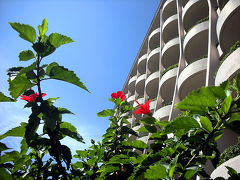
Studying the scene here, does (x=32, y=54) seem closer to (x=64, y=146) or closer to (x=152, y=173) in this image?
(x=64, y=146)

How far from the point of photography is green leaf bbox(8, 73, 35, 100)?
1521 millimetres

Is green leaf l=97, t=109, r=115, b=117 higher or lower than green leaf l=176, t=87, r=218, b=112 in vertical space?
higher

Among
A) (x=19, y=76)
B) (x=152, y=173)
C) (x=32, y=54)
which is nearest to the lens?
(x=152, y=173)

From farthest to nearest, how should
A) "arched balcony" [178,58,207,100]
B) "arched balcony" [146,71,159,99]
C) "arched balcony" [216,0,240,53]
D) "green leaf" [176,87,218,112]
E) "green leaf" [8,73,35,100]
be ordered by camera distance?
"arched balcony" [146,71,159,99] < "arched balcony" [178,58,207,100] < "arched balcony" [216,0,240,53] < "green leaf" [8,73,35,100] < "green leaf" [176,87,218,112]

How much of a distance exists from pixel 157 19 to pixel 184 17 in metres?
9.90

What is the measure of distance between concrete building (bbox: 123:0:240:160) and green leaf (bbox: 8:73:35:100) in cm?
747

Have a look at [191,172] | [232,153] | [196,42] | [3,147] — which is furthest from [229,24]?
[3,147]

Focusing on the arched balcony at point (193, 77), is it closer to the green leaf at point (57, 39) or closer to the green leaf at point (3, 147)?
the green leaf at point (57, 39)

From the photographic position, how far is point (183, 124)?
1097mm

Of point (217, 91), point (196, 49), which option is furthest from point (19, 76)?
point (196, 49)

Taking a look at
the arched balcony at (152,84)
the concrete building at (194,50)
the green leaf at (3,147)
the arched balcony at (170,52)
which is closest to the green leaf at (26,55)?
the green leaf at (3,147)

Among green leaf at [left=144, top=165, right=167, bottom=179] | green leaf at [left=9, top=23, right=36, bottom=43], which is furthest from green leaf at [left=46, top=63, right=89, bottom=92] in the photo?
green leaf at [left=144, top=165, right=167, bottom=179]

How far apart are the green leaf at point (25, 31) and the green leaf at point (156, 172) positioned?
1400 millimetres

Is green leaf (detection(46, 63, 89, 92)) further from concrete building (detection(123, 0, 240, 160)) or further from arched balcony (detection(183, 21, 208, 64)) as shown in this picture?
arched balcony (detection(183, 21, 208, 64))
